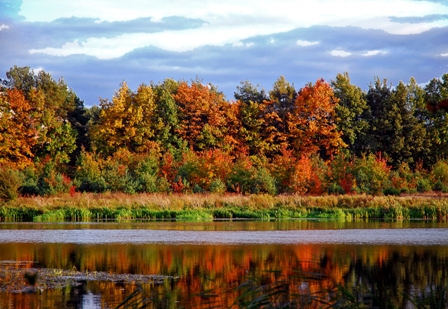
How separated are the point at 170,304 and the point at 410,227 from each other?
74.3 feet

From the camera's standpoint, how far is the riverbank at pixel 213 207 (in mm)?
40688

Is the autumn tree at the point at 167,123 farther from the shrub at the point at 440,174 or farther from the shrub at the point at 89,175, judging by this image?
the shrub at the point at 440,174

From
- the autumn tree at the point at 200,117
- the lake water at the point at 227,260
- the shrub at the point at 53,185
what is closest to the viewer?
the lake water at the point at 227,260

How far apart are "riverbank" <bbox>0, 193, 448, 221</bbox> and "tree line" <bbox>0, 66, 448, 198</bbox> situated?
8.68 metres

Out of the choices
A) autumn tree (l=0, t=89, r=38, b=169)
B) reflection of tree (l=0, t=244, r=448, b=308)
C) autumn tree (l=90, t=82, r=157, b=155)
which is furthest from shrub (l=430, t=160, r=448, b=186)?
autumn tree (l=0, t=89, r=38, b=169)

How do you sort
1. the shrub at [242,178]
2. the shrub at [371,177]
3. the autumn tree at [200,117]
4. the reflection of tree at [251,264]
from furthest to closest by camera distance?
the autumn tree at [200,117] < the shrub at [242,178] < the shrub at [371,177] < the reflection of tree at [251,264]

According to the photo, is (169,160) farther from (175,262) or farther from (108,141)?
(175,262)

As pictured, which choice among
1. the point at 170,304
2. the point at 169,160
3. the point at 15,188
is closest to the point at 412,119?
the point at 169,160

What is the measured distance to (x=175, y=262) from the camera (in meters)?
20.4

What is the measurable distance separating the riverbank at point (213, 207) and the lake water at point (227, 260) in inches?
273

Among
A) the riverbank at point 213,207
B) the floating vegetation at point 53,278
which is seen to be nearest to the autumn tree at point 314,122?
the riverbank at point 213,207

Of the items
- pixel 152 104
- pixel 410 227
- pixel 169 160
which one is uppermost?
pixel 152 104

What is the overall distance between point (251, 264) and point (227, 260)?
131 centimetres

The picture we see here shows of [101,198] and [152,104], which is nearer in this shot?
[101,198]
